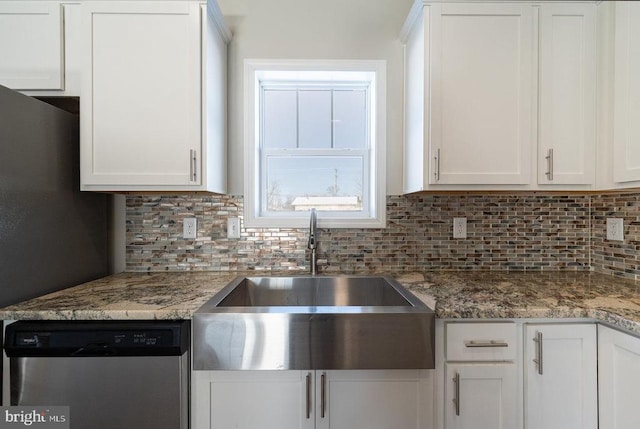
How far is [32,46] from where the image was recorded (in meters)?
1.47

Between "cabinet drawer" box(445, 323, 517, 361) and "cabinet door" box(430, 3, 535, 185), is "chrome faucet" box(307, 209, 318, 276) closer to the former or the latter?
"cabinet door" box(430, 3, 535, 185)

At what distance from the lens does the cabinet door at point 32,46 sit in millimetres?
1455

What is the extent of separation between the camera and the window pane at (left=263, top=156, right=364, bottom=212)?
6.44 ft

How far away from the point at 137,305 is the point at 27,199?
621 mm

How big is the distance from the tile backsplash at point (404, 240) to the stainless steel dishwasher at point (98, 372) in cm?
75

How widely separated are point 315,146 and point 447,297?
118 centimetres

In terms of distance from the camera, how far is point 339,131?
2.00 meters

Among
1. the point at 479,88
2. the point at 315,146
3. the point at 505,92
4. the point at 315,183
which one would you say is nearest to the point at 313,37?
the point at 315,146

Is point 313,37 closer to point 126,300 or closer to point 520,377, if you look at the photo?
point 126,300

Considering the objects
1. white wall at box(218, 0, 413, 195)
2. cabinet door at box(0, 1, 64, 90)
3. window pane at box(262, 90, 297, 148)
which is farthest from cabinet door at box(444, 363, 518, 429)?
cabinet door at box(0, 1, 64, 90)

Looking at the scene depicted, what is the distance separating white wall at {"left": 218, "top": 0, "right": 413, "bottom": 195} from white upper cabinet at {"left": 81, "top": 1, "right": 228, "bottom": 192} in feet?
1.23

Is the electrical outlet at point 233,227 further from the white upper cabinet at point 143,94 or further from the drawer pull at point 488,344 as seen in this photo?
the drawer pull at point 488,344

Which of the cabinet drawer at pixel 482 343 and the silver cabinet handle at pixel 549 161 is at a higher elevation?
the silver cabinet handle at pixel 549 161

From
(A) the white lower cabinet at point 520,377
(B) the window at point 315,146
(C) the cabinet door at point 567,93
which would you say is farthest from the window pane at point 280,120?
(A) the white lower cabinet at point 520,377
